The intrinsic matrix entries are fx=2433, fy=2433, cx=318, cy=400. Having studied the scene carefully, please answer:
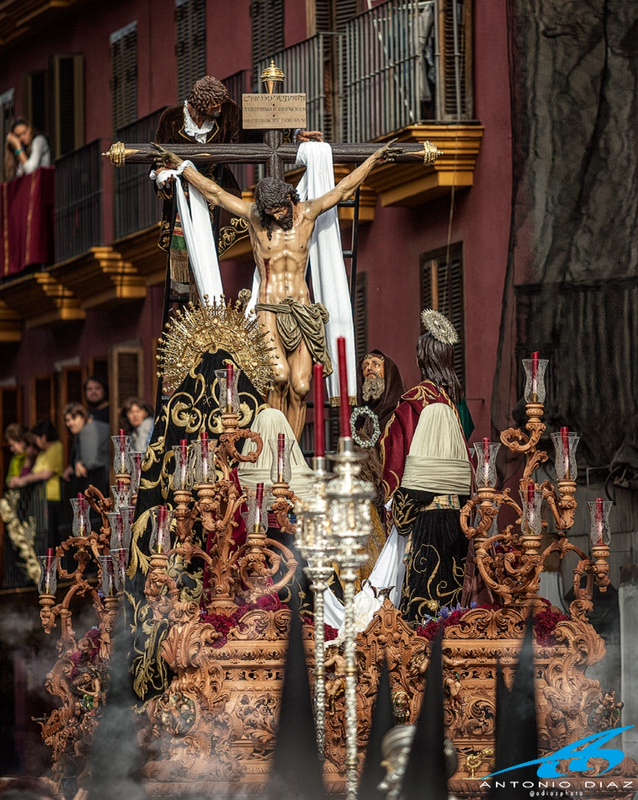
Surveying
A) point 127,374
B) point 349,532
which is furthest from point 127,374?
point 349,532

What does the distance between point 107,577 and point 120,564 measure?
0.27 meters

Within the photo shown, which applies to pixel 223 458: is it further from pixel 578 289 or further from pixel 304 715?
pixel 578 289

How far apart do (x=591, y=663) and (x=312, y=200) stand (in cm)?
344

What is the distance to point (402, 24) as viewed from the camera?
20.1 m

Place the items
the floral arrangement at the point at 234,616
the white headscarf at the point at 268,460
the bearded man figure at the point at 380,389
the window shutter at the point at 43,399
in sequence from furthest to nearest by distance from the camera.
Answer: the window shutter at the point at 43,399 < the bearded man figure at the point at 380,389 < the white headscarf at the point at 268,460 < the floral arrangement at the point at 234,616

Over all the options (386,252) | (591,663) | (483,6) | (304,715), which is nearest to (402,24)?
(483,6)

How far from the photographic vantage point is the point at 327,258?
13.6 metres

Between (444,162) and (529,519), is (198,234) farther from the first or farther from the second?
(444,162)

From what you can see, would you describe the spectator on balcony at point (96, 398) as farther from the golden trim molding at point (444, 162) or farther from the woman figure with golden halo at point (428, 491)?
the woman figure with golden halo at point (428, 491)

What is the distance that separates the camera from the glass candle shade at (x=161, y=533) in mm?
11391

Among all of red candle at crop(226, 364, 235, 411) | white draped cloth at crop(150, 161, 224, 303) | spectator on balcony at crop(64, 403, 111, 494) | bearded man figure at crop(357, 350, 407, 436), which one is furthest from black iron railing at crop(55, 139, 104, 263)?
red candle at crop(226, 364, 235, 411)

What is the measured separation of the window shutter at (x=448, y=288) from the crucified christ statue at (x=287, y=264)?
6270 millimetres

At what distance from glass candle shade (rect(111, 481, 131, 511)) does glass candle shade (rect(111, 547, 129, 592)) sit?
54cm

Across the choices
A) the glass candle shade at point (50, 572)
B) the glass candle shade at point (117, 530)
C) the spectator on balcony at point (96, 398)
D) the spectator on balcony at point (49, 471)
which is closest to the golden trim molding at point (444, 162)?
the spectator on balcony at point (96, 398)
